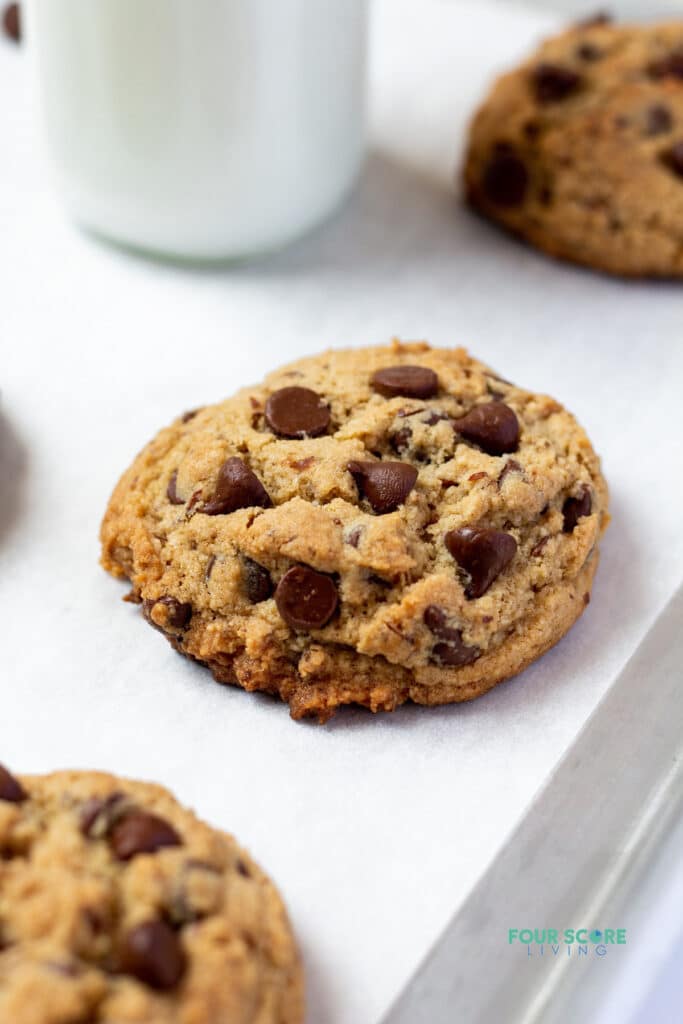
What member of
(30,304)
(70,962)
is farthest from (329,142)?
(70,962)

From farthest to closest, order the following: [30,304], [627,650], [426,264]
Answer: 1. [426,264]
2. [30,304]
3. [627,650]

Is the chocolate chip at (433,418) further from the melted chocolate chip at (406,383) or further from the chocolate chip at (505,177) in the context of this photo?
the chocolate chip at (505,177)

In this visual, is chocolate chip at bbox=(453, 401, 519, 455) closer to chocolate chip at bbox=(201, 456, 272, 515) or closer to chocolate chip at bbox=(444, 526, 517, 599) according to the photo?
chocolate chip at bbox=(444, 526, 517, 599)

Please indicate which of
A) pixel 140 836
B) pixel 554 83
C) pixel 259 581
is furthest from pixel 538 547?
pixel 554 83

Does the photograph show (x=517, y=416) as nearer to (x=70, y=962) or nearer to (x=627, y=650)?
(x=627, y=650)

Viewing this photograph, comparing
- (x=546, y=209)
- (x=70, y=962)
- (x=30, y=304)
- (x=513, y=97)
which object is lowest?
(x=70, y=962)
